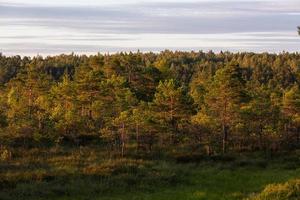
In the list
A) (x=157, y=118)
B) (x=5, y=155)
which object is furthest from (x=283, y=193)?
(x=157, y=118)

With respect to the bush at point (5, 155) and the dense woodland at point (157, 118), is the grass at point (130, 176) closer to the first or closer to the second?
the bush at point (5, 155)

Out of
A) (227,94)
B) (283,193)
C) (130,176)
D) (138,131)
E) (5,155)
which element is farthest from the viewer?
(227,94)

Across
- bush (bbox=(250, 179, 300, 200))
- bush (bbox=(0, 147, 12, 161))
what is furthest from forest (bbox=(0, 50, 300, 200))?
bush (bbox=(250, 179, 300, 200))

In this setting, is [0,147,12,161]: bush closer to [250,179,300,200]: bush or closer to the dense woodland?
the dense woodland

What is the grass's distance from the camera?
26375mm

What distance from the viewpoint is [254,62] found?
17775cm

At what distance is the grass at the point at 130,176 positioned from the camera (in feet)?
86.5

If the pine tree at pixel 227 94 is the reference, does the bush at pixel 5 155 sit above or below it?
below

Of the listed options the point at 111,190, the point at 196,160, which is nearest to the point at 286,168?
the point at 196,160

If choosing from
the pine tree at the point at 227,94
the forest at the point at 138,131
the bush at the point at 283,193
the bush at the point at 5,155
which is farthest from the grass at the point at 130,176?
the pine tree at the point at 227,94

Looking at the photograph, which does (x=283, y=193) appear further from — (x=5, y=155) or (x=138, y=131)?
(x=5, y=155)

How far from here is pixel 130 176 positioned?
31156 mm

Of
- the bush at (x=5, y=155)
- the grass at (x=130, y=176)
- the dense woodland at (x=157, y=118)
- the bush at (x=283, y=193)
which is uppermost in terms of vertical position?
the dense woodland at (x=157, y=118)

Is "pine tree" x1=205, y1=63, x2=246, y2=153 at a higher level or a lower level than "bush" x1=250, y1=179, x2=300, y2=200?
higher
